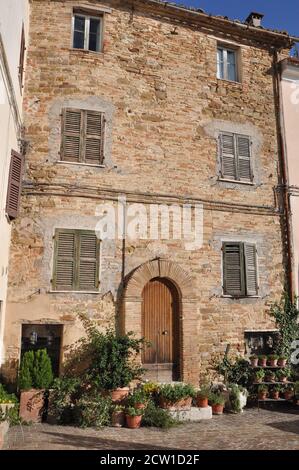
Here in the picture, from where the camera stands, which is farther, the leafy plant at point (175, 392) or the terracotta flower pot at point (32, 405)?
the leafy plant at point (175, 392)

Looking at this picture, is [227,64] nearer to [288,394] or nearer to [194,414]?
[288,394]

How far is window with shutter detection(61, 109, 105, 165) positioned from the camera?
405 inches

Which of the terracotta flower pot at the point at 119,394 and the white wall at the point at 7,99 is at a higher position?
the white wall at the point at 7,99

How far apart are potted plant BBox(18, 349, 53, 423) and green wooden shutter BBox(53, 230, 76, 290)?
1.58 m

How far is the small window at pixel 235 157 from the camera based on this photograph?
11570 millimetres

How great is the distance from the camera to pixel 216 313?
10586mm

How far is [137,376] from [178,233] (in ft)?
11.9

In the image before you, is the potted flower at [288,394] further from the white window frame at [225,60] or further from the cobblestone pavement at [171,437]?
the white window frame at [225,60]

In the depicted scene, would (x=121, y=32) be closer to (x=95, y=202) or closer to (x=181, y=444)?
(x=95, y=202)

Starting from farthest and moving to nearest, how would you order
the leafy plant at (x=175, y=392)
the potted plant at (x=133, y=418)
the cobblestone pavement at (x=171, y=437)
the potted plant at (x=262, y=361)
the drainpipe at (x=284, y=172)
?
the drainpipe at (x=284, y=172) → the potted plant at (x=262, y=361) → the leafy plant at (x=175, y=392) → the potted plant at (x=133, y=418) → the cobblestone pavement at (x=171, y=437)

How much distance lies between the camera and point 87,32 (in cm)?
1116

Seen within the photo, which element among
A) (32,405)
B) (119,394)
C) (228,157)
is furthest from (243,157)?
(32,405)

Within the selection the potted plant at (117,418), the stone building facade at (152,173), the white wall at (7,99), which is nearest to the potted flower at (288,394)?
the stone building facade at (152,173)
